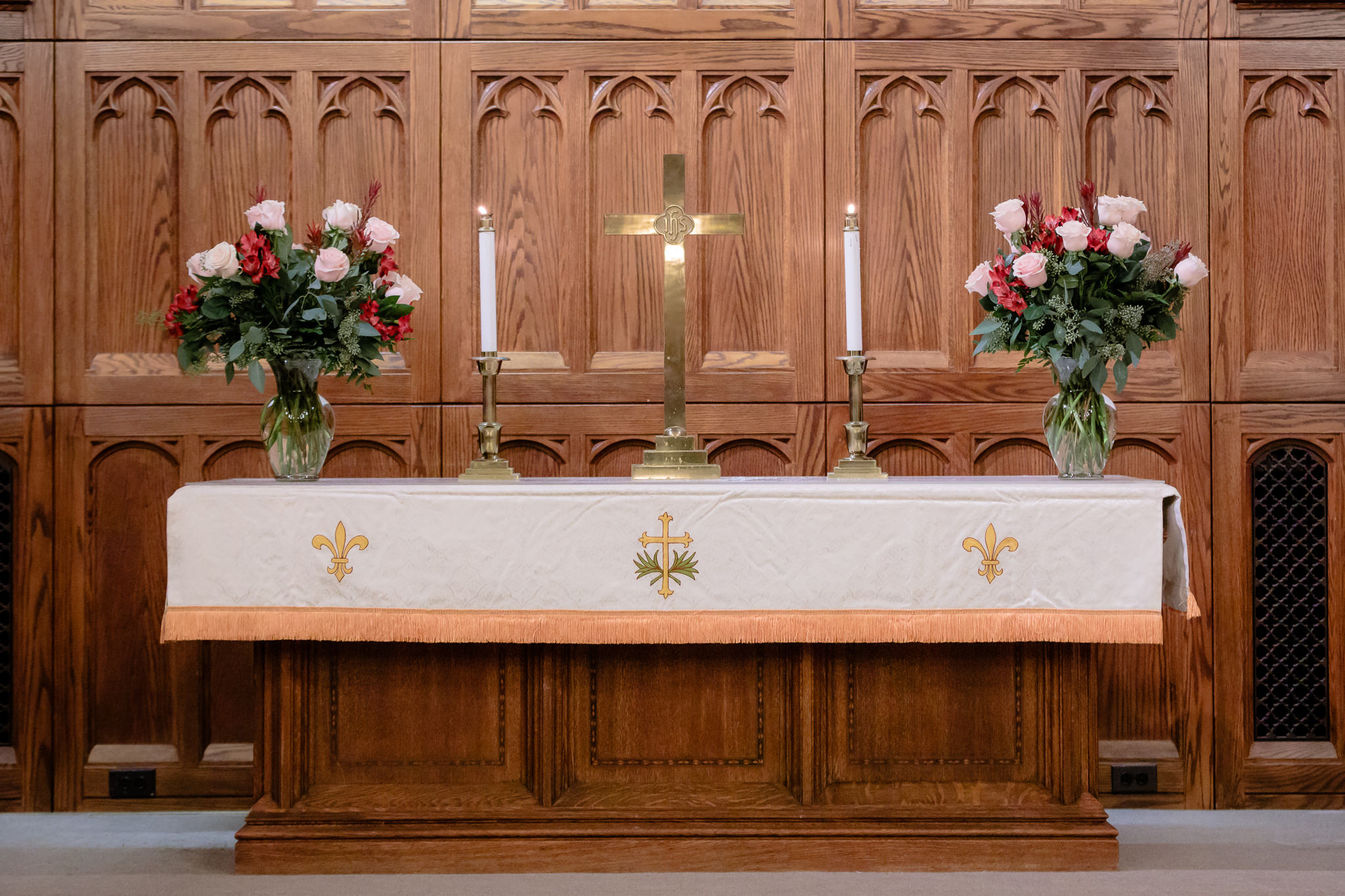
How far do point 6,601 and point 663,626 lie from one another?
109 inches

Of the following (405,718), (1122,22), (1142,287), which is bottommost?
(405,718)

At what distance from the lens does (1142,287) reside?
324 cm

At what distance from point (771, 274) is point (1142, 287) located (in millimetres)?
1397

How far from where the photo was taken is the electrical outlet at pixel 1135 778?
404 cm

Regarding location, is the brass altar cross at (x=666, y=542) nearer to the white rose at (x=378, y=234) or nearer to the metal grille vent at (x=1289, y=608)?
the white rose at (x=378, y=234)

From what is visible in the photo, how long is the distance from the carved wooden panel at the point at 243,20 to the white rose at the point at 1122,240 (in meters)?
2.59

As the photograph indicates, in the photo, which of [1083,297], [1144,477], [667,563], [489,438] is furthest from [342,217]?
[1144,477]

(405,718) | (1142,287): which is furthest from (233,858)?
(1142,287)

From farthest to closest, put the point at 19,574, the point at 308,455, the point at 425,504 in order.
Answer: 1. the point at 19,574
2. the point at 308,455
3. the point at 425,504

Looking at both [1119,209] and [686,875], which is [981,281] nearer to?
[1119,209]

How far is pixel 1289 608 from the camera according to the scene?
4.14 m

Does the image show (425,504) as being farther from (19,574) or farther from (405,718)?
(19,574)

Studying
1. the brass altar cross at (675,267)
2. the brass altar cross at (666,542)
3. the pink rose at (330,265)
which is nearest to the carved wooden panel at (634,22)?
the brass altar cross at (675,267)

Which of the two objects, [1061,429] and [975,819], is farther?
[1061,429]
